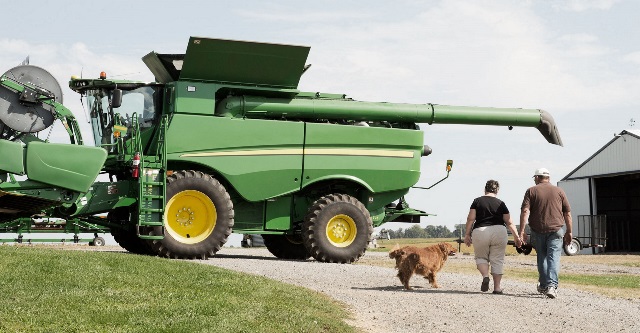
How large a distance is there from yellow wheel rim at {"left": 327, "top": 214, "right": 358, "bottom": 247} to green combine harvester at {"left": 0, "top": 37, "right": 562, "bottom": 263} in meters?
0.03

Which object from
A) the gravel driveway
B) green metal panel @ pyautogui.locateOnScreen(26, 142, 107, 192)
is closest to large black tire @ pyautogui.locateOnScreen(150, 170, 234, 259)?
green metal panel @ pyautogui.locateOnScreen(26, 142, 107, 192)

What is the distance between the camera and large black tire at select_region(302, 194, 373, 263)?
65.6ft

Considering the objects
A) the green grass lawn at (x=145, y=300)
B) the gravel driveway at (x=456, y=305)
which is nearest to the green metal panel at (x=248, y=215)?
the gravel driveway at (x=456, y=305)

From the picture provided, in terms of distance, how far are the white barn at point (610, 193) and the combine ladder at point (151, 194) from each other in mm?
28162

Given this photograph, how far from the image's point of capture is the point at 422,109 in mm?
22266

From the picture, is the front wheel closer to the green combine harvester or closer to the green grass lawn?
the green combine harvester

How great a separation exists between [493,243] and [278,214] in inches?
292

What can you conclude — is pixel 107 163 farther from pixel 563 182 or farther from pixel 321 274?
pixel 563 182

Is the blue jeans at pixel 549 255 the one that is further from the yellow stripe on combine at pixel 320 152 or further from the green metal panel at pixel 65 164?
the green metal panel at pixel 65 164

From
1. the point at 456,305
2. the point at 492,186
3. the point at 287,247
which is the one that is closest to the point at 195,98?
the point at 287,247

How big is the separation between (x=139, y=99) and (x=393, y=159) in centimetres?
622

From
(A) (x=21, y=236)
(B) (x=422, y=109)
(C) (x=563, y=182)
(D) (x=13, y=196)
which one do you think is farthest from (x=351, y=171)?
(C) (x=563, y=182)

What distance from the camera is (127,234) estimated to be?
21172 millimetres

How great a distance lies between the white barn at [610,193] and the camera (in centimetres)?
4294
